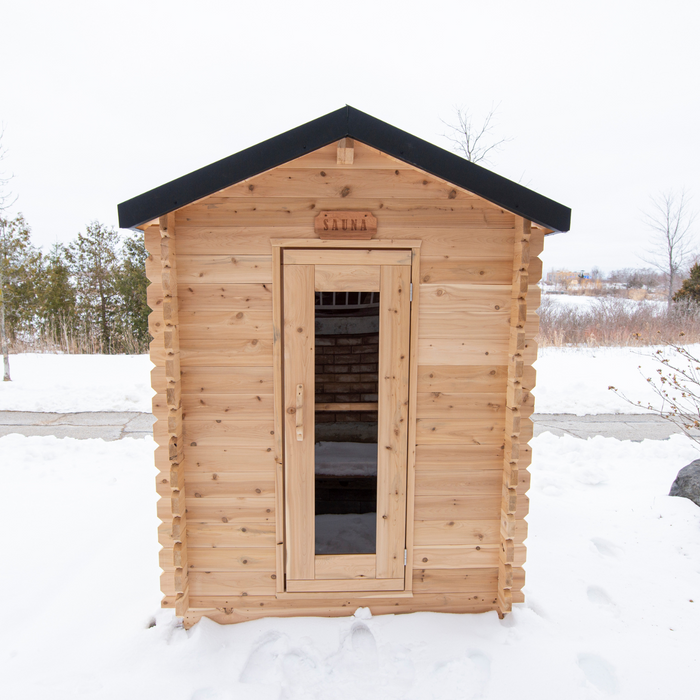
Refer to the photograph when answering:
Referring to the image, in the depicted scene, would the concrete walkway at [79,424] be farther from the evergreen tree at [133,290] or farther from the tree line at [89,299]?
the evergreen tree at [133,290]

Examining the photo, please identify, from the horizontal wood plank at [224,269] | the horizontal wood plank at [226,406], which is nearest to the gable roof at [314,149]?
the horizontal wood plank at [224,269]

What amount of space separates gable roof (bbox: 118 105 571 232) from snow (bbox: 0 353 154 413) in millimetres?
6757

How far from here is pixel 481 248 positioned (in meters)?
2.81

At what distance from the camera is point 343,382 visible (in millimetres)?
2885

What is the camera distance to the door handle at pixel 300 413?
9.27 feet

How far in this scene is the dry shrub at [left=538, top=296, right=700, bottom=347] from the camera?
13.6m

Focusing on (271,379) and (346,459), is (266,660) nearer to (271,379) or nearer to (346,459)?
(346,459)

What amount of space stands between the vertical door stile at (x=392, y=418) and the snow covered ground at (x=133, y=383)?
6010mm

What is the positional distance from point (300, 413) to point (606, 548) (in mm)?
3080

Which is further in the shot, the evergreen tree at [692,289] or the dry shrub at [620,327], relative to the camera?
the evergreen tree at [692,289]

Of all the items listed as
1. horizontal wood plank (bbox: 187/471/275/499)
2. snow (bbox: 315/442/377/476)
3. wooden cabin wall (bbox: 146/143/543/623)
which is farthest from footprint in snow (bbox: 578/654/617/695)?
horizontal wood plank (bbox: 187/471/275/499)

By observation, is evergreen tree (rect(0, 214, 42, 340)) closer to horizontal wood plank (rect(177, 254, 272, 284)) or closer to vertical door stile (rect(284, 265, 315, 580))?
horizontal wood plank (rect(177, 254, 272, 284))

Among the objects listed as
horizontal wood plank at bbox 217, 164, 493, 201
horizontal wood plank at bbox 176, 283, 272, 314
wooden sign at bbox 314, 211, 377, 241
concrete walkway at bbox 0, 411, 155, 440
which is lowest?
concrete walkway at bbox 0, 411, 155, 440

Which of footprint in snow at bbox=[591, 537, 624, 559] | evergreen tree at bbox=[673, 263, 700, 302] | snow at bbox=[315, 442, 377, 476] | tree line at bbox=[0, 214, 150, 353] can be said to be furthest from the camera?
evergreen tree at bbox=[673, 263, 700, 302]
